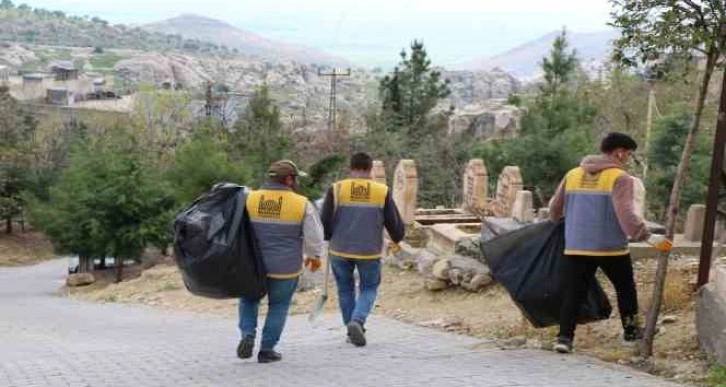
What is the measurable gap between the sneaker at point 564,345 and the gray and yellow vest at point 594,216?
0.72 meters

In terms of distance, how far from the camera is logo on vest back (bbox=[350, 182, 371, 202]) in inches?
346

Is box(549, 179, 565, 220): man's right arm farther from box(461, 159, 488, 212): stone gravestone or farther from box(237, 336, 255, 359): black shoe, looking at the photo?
box(461, 159, 488, 212): stone gravestone

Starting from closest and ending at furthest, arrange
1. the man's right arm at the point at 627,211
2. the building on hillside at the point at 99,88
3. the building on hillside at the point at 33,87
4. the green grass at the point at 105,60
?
the man's right arm at the point at 627,211, the building on hillside at the point at 33,87, the building on hillside at the point at 99,88, the green grass at the point at 105,60

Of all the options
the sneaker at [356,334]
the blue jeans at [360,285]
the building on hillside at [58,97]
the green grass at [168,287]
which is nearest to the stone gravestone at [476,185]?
the green grass at [168,287]

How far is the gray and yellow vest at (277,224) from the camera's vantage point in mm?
7816

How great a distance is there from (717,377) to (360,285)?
3.37 m

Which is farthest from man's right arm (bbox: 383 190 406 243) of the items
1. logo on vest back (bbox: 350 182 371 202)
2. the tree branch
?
the tree branch

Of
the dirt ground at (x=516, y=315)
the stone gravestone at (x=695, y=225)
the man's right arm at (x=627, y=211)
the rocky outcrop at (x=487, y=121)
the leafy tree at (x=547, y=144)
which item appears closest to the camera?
the man's right arm at (x=627, y=211)

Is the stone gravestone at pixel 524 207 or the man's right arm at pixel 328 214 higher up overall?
the man's right arm at pixel 328 214

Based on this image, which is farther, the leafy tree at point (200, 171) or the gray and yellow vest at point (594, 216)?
the leafy tree at point (200, 171)

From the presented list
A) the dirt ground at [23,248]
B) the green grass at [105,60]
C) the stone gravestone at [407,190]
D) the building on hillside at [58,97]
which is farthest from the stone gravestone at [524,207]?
the green grass at [105,60]

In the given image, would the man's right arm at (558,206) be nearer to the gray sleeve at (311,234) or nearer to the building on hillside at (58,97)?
the gray sleeve at (311,234)

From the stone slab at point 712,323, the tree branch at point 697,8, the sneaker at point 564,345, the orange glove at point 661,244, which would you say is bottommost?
the sneaker at point 564,345

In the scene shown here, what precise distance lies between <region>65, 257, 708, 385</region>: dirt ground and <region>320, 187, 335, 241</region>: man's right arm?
71.4 inches
